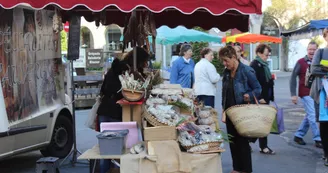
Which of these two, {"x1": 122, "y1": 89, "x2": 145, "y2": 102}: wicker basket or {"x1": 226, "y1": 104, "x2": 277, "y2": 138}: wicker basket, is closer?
{"x1": 122, "y1": 89, "x2": 145, "y2": 102}: wicker basket

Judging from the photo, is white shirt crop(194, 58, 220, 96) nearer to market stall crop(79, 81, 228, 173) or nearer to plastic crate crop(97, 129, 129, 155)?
market stall crop(79, 81, 228, 173)

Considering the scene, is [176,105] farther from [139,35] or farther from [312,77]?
[312,77]

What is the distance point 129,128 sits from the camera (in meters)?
5.40

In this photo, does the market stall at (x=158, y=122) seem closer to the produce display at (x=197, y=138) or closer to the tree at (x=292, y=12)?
the produce display at (x=197, y=138)

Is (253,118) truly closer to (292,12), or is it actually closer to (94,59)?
(94,59)

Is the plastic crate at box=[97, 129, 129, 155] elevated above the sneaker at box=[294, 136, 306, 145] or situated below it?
above

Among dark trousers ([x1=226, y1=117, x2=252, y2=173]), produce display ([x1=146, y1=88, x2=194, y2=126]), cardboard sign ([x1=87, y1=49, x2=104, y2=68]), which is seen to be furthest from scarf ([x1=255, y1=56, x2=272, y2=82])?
cardboard sign ([x1=87, y1=49, x2=104, y2=68])

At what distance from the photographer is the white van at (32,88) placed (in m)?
6.44

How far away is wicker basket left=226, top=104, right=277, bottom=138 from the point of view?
5.93 m

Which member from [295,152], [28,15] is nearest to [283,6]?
[295,152]

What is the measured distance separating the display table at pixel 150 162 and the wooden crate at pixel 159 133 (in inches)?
6.7

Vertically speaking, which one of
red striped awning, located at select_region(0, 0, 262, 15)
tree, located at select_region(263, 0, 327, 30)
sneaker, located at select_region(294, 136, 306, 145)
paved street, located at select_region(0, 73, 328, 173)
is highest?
tree, located at select_region(263, 0, 327, 30)

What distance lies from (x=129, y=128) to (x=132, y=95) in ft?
Answer: 1.10

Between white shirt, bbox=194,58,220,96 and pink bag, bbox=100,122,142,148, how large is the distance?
4357mm
